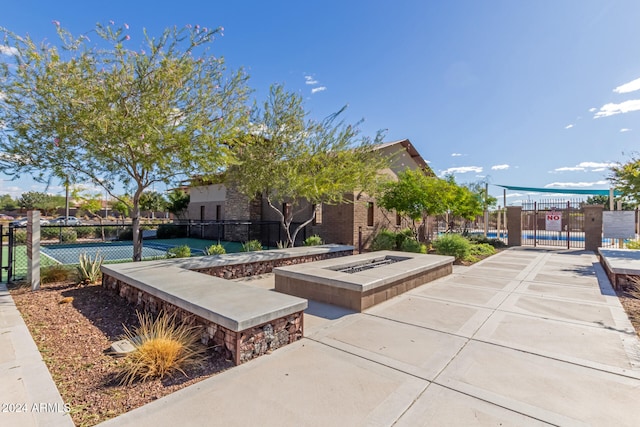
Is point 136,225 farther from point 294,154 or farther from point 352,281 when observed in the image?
point 352,281

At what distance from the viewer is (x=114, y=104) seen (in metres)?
6.52

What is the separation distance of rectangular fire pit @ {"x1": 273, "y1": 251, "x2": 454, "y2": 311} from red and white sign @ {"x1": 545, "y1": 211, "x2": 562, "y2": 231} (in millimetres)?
13215

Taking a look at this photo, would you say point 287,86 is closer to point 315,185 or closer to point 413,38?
point 315,185

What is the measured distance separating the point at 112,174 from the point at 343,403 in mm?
8005

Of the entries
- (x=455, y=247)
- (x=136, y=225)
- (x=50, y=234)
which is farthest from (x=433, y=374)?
(x=50, y=234)

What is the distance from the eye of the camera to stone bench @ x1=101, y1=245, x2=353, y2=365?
3654mm

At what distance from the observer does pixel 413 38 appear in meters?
11.2

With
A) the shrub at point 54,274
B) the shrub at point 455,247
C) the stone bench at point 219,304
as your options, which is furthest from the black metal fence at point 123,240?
the shrub at point 455,247

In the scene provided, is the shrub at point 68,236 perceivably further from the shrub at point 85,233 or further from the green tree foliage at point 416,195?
the green tree foliage at point 416,195

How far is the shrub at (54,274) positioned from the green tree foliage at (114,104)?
7.11ft

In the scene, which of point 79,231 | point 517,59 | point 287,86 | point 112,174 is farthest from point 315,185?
point 79,231

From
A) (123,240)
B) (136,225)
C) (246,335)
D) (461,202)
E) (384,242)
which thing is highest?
(461,202)

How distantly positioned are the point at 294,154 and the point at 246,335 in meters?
7.05

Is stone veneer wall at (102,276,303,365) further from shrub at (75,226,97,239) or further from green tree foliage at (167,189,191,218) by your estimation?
green tree foliage at (167,189,191,218)
